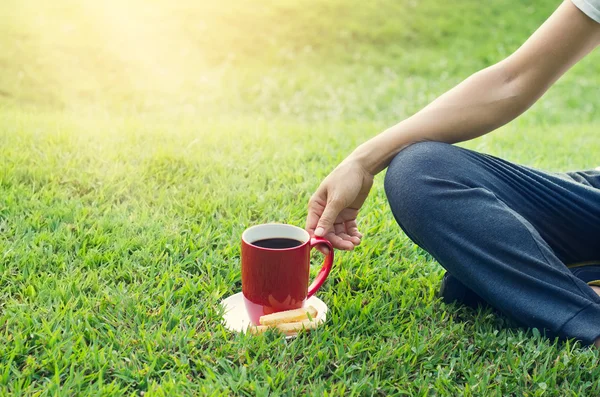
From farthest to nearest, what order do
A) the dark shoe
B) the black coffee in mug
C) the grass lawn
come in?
1. the dark shoe
2. the black coffee in mug
3. the grass lawn

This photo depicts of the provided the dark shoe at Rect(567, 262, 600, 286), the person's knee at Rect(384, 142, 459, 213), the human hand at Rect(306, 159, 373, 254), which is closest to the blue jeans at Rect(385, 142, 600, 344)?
the person's knee at Rect(384, 142, 459, 213)

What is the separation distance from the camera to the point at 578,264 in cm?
221

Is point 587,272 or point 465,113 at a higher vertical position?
point 465,113

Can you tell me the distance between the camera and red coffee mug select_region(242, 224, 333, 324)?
1823 millimetres

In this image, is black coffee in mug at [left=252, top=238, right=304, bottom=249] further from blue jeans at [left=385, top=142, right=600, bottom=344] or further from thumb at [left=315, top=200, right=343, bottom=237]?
blue jeans at [left=385, top=142, right=600, bottom=344]

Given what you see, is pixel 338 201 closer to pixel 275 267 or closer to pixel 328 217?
pixel 328 217

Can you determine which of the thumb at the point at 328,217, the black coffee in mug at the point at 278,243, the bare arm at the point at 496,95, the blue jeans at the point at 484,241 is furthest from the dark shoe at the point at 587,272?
the black coffee in mug at the point at 278,243

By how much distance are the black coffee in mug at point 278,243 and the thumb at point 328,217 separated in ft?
0.29

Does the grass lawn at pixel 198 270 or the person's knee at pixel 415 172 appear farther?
the person's knee at pixel 415 172

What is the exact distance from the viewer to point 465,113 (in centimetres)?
199

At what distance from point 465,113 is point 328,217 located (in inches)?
21.3

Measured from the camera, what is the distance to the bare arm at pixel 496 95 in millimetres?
1836

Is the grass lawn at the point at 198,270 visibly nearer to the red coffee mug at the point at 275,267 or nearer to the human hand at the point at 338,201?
the red coffee mug at the point at 275,267

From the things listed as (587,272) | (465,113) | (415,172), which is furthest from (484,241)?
(587,272)
